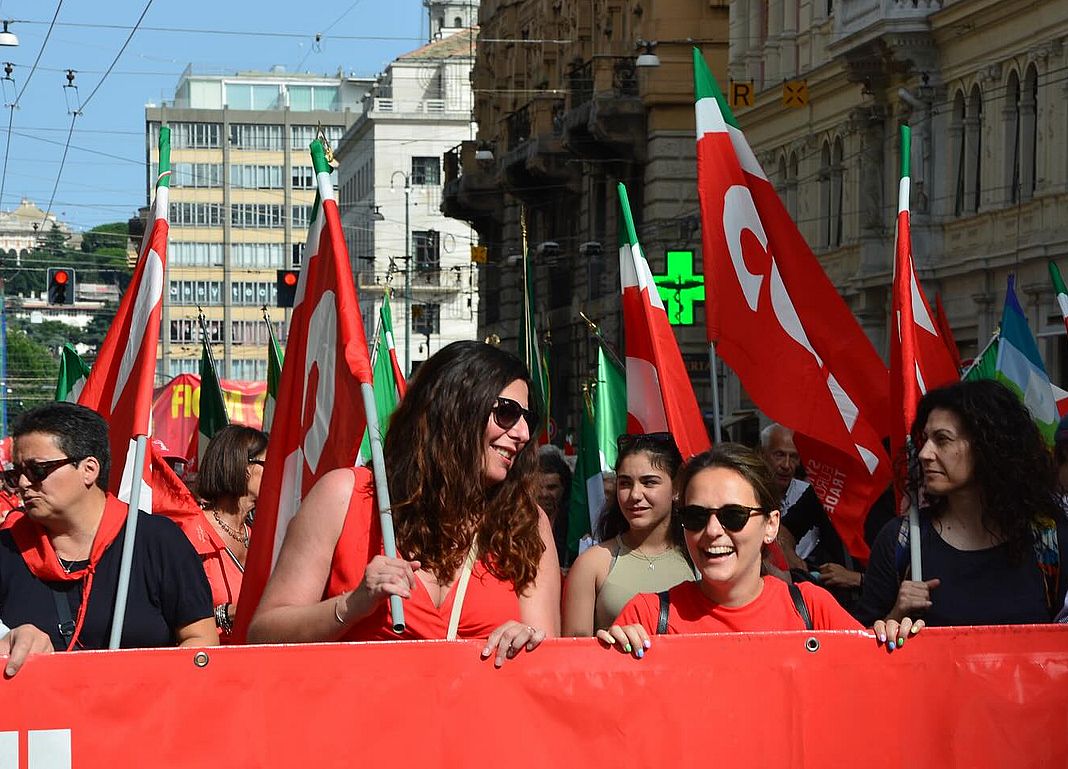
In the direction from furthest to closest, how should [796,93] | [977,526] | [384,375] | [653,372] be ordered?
[796,93] → [384,375] → [653,372] → [977,526]

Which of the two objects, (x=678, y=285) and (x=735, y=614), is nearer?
(x=735, y=614)

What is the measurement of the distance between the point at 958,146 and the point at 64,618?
25416 millimetres

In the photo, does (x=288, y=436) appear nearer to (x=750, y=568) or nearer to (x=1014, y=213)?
(x=750, y=568)

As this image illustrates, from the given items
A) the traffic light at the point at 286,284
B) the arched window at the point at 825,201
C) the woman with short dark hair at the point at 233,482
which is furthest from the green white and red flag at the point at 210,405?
the arched window at the point at 825,201

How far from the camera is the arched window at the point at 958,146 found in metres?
29.0

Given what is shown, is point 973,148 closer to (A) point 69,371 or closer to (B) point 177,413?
(B) point 177,413

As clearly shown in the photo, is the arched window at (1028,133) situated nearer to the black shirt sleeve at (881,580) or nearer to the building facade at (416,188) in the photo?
the black shirt sleeve at (881,580)

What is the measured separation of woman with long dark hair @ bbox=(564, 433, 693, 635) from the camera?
6262 mm

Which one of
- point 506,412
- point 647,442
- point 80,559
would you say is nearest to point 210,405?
point 647,442

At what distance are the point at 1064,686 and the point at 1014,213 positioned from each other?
22.7 metres

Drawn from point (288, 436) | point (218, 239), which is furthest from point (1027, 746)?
point (218, 239)

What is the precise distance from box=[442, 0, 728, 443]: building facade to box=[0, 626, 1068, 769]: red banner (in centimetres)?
2963

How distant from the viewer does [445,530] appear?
4.61 metres

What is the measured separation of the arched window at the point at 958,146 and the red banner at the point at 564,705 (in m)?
24.9
